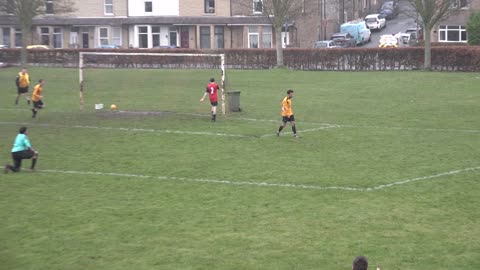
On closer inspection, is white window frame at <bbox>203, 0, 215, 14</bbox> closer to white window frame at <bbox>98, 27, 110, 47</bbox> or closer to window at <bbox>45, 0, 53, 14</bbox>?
white window frame at <bbox>98, 27, 110, 47</bbox>

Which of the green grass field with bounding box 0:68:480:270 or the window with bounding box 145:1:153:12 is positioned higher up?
the window with bounding box 145:1:153:12

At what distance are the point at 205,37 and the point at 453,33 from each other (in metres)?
25.2

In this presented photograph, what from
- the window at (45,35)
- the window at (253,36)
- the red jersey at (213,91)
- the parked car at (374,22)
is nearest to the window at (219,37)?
the window at (253,36)

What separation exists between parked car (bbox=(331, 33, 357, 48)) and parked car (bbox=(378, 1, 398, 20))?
2361 centimetres

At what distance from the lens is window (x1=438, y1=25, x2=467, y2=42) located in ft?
220

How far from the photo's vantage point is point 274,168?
19.3m

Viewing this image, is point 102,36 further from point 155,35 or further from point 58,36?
point 155,35

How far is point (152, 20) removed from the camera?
74.8 metres

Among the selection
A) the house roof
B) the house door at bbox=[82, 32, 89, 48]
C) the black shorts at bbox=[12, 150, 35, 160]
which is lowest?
the black shorts at bbox=[12, 150, 35, 160]

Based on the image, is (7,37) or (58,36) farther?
(7,37)

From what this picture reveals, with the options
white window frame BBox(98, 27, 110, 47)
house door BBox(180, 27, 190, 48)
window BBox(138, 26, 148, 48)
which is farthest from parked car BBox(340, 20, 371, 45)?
white window frame BBox(98, 27, 110, 47)

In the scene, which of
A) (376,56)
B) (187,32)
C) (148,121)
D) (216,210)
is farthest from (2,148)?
(187,32)

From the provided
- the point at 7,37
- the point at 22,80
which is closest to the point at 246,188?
the point at 22,80

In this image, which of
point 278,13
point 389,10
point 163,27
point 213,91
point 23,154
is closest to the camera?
point 23,154
